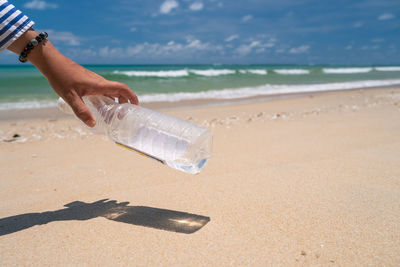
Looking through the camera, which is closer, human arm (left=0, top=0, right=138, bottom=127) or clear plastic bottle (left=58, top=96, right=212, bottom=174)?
human arm (left=0, top=0, right=138, bottom=127)

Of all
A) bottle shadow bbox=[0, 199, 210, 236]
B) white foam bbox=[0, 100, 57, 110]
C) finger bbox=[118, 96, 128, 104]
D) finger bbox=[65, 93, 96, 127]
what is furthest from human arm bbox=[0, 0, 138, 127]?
white foam bbox=[0, 100, 57, 110]

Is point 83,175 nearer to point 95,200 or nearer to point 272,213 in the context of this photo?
point 95,200

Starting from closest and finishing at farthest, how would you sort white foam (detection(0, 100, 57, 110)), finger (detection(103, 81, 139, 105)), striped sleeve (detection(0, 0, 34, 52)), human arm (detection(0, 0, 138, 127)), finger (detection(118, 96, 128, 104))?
striped sleeve (detection(0, 0, 34, 52)) < human arm (detection(0, 0, 138, 127)) < finger (detection(103, 81, 139, 105)) < finger (detection(118, 96, 128, 104)) < white foam (detection(0, 100, 57, 110))

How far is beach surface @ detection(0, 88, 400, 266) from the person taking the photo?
117 cm

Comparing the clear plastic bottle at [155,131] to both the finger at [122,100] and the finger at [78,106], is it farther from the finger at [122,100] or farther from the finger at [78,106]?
the finger at [78,106]

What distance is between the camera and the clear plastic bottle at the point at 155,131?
158 cm

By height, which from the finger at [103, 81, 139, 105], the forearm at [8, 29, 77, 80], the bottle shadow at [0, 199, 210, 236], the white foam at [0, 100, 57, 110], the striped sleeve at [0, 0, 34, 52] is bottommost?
the bottle shadow at [0, 199, 210, 236]

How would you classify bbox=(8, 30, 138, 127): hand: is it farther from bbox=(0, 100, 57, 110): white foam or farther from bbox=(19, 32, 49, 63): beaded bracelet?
bbox=(0, 100, 57, 110): white foam

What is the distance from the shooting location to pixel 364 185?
1.74 meters

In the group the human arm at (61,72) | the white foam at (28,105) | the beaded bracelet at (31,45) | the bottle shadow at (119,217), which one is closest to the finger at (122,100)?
the human arm at (61,72)

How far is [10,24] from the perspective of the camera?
1116 mm

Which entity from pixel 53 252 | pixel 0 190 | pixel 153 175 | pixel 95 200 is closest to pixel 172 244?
pixel 53 252

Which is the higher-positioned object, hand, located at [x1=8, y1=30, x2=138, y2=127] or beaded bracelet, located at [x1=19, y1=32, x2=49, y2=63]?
beaded bracelet, located at [x1=19, y1=32, x2=49, y2=63]

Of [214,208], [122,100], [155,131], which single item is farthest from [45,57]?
[214,208]
